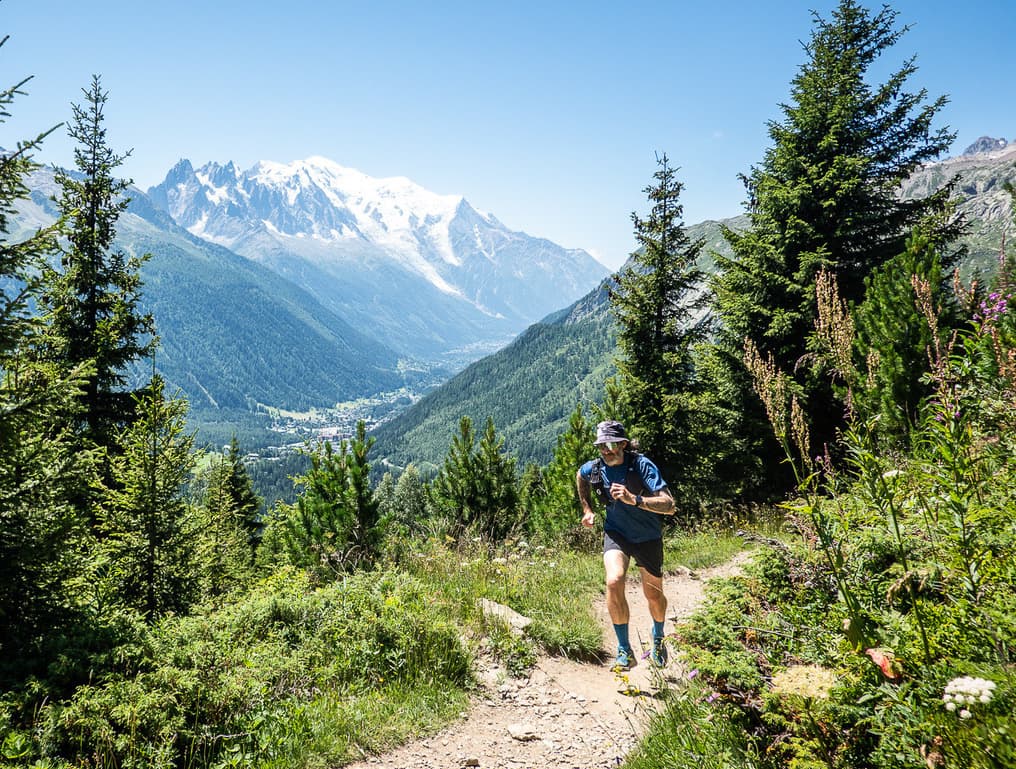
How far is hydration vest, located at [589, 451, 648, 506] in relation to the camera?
5.20 meters

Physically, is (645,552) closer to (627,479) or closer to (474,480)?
(627,479)

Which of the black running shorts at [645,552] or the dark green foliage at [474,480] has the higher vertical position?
the black running shorts at [645,552]

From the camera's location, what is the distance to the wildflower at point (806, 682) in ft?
7.57

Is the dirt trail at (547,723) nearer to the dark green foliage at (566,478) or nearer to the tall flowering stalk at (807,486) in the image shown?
the tall flowering stalk at (807,486)

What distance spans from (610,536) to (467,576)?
7.71ft

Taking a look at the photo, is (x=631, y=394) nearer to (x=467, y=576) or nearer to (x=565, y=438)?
(x=565, y=438)

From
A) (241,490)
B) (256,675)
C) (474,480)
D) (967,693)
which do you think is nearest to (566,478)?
(474,480)

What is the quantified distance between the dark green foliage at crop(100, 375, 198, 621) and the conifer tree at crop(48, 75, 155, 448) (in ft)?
14.9

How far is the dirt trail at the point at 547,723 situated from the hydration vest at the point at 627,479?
120 cm

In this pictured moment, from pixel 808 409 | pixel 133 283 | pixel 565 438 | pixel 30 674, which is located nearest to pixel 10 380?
pixel 30 674

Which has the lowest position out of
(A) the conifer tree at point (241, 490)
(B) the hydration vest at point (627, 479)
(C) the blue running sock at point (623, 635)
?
(A) the conifer tree at point (241, 490)

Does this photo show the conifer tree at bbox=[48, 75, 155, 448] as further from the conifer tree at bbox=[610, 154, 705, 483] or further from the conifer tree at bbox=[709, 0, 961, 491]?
the conifer tree at bbox=[709, 0, 961, 491]

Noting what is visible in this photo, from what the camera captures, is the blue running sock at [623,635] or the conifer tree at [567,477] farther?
the conifer tree at [567,477]

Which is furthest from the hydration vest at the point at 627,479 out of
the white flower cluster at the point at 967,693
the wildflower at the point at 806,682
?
the white flower cluster at the point at 967,693
